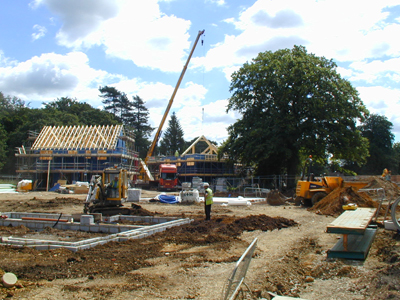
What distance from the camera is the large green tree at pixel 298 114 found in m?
33.8

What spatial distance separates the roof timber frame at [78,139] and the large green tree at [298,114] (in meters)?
20.4

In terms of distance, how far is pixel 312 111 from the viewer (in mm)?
33469

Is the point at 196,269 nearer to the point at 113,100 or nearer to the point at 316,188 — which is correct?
the point at 316,188

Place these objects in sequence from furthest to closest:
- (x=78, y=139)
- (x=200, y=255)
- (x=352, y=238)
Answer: (x=78, y=139) < (x=352, y=238) < (x=200, y=255)

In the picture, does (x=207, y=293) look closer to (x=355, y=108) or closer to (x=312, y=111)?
(x=312, y=111)

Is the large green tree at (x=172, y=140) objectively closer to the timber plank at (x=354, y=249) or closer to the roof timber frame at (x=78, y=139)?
the roof timber frame at (x=78, y=139)

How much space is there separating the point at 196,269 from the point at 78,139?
155 feet

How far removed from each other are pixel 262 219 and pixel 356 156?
26.3 meters

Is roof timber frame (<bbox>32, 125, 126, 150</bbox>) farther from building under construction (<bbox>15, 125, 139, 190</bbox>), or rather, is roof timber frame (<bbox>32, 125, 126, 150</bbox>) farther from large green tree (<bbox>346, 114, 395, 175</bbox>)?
large green tree (<bbox>346, 114, 395, 175</bbox>)

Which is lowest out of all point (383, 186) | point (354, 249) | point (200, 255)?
point (200, 255)

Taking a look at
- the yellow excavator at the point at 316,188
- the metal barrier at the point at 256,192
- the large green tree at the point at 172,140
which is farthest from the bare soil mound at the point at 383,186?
the large green tree at the point at 172,140

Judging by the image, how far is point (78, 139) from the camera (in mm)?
50469

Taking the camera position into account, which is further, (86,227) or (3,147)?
(3,147)

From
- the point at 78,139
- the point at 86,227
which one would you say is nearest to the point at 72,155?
the point at 78,139
